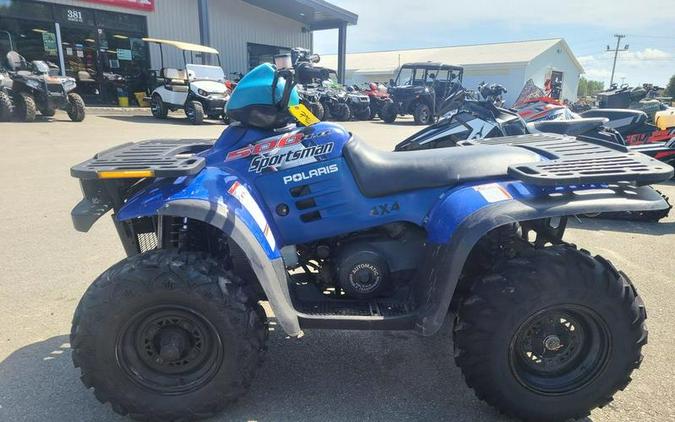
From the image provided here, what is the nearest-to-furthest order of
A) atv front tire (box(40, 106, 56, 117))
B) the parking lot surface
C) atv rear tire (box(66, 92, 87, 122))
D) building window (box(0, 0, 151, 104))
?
the parking lot surface → atv front tire (box(40, 106, 56, 117)) → atv rear tire (box(66, 92, 87, 122)) → building window (box(0, 0, 151, 104))

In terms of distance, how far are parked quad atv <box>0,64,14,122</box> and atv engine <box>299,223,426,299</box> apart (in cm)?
1365

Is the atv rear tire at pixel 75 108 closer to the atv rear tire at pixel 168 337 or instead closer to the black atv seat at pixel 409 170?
the atv rear tire at pixel 168 337

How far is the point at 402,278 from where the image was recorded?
8.68 feet

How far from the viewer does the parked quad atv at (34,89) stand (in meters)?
13.0

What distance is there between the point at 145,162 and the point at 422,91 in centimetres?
1966

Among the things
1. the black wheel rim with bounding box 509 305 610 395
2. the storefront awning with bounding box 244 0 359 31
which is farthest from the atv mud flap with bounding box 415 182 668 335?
the storefront awning with bounding box 244 0 359 31

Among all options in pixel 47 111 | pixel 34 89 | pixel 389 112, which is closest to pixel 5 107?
pixel 34 89

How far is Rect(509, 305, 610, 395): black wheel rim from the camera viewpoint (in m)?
2.25

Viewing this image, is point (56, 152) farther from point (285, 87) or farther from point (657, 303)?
point (657, 303)

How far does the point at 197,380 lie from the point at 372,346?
1.20m

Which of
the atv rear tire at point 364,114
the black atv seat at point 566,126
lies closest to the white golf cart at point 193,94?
the atv rear tire at point 364,114

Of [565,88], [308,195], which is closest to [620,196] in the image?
[308,195]

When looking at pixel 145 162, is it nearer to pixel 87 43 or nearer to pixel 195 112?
pixel 195 112

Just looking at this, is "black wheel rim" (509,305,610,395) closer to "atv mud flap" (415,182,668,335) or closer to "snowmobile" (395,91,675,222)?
"atv mud flap" (415,182,668,335)
